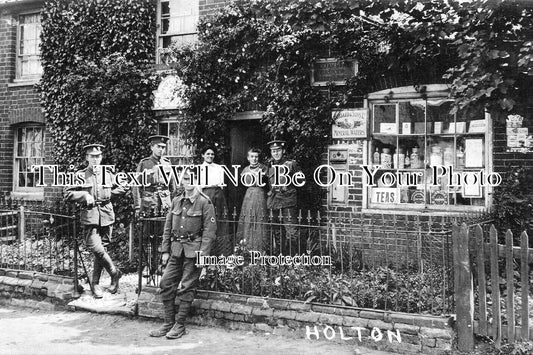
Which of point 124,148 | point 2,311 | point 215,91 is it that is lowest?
point 2,311

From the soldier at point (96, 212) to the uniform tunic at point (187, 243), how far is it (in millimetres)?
1543

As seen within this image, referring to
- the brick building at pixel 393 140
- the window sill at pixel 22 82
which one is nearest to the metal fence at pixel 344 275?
the brick building at pixel 393 140

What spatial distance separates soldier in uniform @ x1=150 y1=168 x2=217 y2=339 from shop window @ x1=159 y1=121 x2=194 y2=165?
14.4 ft

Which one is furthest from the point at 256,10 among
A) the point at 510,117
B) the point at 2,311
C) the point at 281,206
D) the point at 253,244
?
the point at 2,311

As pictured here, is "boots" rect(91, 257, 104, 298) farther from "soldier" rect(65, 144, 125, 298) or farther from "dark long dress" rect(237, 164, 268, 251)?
"dark long dress" rect(237, 164, 268, 251)

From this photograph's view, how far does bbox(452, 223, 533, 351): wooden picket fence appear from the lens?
15.6ft

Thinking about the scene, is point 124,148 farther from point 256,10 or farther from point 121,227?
point 256,10

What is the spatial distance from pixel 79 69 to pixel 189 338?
24.0 ft

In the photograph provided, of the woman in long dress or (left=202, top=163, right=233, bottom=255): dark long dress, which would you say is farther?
the woman in long dress

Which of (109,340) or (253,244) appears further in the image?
(253,244)

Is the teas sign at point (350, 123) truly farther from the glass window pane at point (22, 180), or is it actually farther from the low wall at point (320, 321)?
the glass window pane at point (22, 180)

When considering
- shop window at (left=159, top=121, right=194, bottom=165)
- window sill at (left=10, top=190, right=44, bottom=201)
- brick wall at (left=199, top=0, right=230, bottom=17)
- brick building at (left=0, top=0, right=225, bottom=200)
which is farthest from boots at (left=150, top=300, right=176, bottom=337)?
window sill at (left=10, top=190, right=44, bottom=201)

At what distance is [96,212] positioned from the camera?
23.4 feet

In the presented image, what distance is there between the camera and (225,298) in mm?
6000
